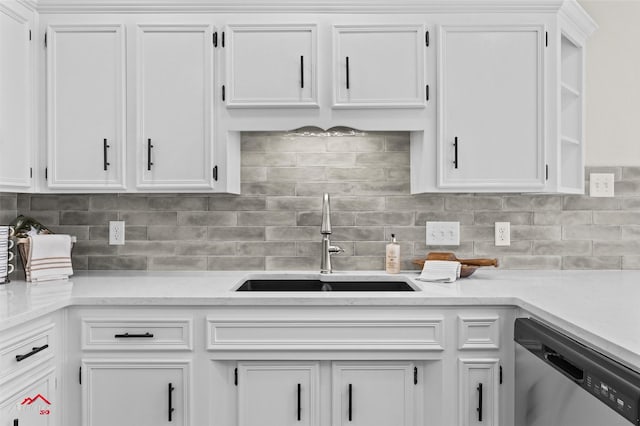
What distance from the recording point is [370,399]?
1.91 meters

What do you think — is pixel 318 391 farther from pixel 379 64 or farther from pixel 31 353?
pixel 379 64

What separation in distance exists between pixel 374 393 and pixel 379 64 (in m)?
1.41

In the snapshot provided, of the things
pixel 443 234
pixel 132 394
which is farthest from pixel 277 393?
pixel 443 234

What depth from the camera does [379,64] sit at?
2.21 m

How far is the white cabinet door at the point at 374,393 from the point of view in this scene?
6.24 ft

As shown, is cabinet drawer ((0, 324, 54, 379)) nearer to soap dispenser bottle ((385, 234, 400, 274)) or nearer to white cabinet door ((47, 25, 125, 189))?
Answer: white cabinet door ((47, 25, 125, 189))

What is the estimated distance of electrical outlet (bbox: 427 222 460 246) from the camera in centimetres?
251

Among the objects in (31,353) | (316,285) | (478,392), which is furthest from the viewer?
(316,285)

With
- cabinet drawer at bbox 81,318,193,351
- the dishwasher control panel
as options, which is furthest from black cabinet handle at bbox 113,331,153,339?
the dishwasher control panel

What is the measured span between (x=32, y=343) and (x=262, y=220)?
1177mm

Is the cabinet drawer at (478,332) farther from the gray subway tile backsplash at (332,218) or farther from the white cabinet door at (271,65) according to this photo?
the white cabinet door at (271,65)

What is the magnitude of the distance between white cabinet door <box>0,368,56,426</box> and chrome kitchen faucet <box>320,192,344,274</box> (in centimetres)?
123

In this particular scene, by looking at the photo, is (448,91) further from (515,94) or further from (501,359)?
(501,359)

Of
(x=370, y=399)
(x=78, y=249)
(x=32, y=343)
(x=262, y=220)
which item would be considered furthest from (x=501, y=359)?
(x=78, y=249)
